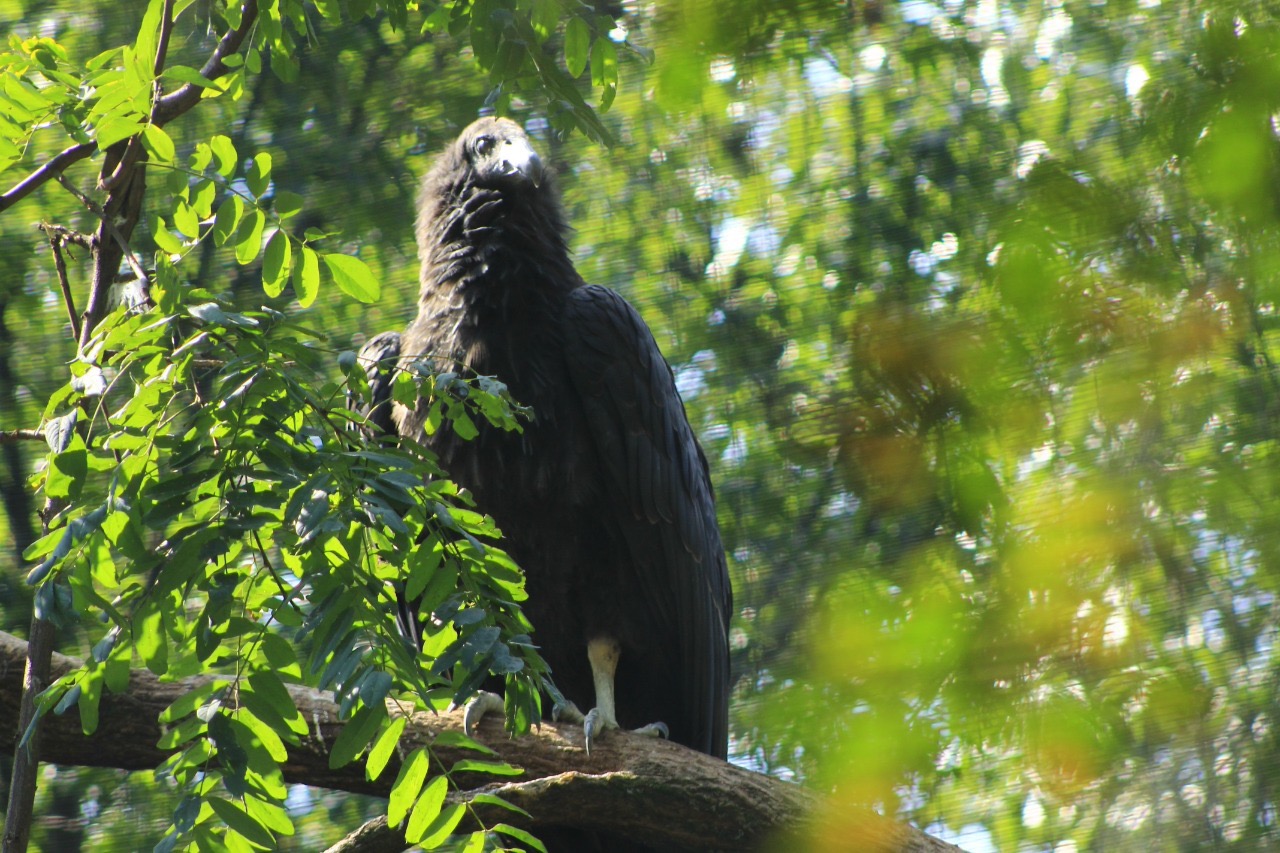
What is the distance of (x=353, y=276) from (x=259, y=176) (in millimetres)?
205

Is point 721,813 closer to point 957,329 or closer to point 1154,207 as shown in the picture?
point 957,329

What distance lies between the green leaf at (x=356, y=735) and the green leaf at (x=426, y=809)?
0.15 metres

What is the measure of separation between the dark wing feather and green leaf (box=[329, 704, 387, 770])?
1.48 m

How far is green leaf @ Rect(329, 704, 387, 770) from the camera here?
1831 mm

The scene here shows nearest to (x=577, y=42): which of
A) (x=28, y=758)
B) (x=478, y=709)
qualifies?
(x=478, y=709)

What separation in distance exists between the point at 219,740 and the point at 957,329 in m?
1.10

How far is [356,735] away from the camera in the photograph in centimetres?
185

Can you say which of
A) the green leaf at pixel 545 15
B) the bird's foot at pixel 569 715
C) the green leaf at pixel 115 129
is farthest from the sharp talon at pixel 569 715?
the green leaf at pixel 115 129

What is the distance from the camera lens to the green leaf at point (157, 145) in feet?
6.44

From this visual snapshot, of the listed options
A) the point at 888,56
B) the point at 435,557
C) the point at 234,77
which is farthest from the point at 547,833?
the point at 888,56

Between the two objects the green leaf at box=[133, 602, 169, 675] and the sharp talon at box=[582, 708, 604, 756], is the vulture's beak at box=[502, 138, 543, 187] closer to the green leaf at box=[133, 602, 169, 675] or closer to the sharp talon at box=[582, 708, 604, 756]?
the sharp talon at box=[582, 708, 604, 756]

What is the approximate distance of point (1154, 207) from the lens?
1162 millimetres

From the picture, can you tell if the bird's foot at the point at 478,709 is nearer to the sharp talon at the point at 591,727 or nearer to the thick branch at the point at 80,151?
the sharp talon at the point at 591,727

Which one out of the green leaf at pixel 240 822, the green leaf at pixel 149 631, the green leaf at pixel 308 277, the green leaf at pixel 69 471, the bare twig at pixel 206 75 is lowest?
the green leaf at pixel 240 822
